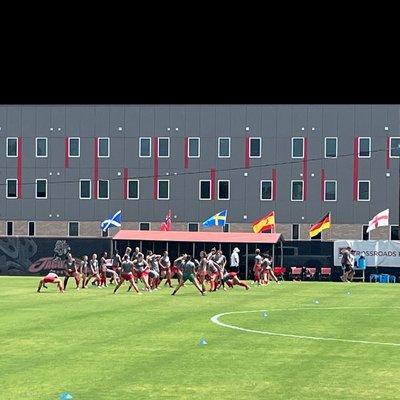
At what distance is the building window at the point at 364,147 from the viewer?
97.3 metres

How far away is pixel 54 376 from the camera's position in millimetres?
19828

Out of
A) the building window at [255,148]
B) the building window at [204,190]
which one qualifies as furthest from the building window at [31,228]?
the building window at [255,148]

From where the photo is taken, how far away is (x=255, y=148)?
3898 inches

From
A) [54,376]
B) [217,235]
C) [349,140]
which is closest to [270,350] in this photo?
[54,376]

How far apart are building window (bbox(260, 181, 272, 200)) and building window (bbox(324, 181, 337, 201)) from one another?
4943mm

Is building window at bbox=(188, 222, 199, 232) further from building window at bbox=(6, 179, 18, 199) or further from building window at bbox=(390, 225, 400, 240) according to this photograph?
building window at bbox=(390, 225, 400, 240)

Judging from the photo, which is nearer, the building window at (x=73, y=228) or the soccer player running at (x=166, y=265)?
the soccer player running at (x=166, y=265)

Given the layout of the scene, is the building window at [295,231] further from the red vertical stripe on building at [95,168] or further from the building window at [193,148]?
the red vertical stripe on building at [95,168]

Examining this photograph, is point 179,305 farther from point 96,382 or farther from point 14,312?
point 96,382

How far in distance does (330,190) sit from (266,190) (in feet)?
18.7

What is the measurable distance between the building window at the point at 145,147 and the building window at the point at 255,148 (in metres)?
9.17

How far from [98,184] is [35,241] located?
67.3 feet

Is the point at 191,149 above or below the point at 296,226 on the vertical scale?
above

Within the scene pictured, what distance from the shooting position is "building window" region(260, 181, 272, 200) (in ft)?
327
